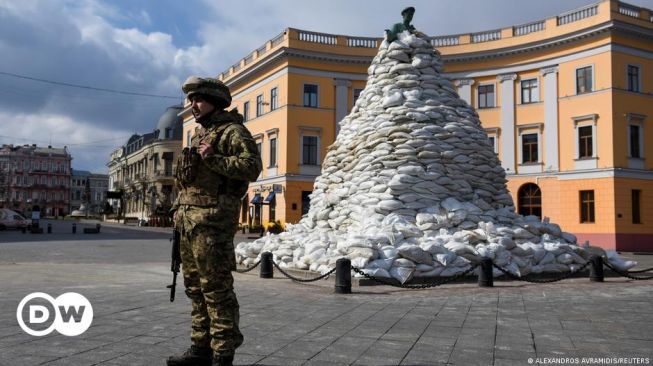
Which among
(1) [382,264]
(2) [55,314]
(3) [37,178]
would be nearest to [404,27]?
(1) [382,264]

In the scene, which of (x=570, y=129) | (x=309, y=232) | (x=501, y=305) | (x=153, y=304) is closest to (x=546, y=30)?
(x=570, y=129)

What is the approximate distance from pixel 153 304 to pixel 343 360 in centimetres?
341

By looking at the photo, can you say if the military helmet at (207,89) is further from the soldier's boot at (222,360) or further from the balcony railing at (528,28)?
the balcony railing at (528,28)

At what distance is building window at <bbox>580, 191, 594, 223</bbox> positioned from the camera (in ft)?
88.4

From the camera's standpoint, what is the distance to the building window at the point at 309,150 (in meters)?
33.3

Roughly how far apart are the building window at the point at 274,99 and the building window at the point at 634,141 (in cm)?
Result: 1934

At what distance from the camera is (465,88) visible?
33.0 m

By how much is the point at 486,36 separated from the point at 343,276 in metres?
27.7

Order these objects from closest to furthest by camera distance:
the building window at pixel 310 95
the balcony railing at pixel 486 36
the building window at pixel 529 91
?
the building window at pixel 529 91, the balcony railing at pixel 486 36, the building window at pixel 310 95

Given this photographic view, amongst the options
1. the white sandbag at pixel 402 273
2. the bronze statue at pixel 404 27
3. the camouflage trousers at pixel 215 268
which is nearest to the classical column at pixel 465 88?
the bronze statue at pixel 404 27

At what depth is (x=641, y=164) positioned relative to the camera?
88.7 ft

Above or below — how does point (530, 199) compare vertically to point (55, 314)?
above

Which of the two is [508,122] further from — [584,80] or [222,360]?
[222,360]

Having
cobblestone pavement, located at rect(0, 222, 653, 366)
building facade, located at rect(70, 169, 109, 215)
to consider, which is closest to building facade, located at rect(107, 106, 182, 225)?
cobblestone pavement, located at rect(0, 222, 653, 366)
